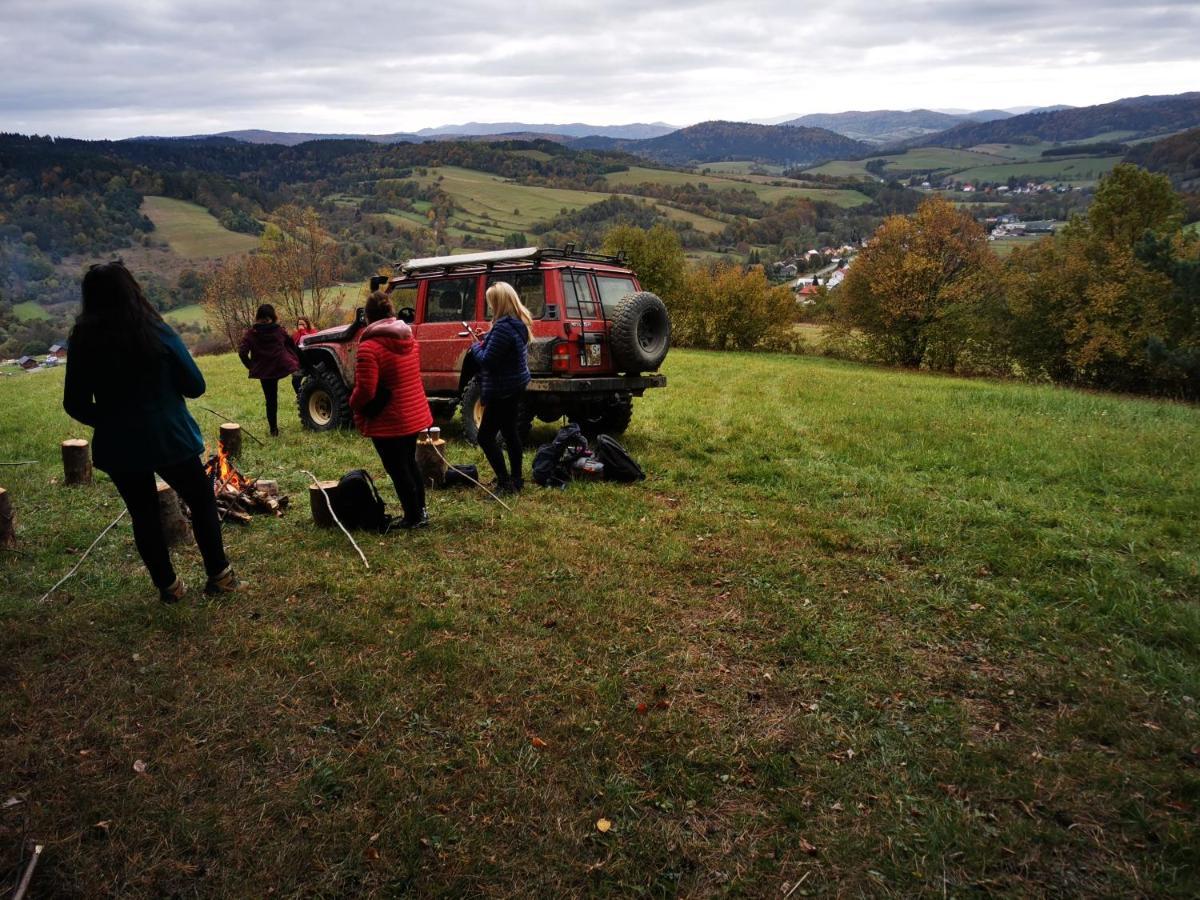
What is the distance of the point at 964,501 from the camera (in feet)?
19.6

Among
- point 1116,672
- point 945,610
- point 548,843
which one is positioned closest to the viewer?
point 548,843

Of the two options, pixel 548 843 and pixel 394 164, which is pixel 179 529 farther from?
pixel 394 164

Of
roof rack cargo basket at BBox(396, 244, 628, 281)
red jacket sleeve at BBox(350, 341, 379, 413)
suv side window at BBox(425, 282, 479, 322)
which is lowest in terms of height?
red jacket sleeve at BBox(350, 341, 379, 413)

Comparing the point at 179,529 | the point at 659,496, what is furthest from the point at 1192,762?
the point at 179,529

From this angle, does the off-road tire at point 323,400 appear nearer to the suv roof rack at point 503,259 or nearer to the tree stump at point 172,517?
the suv roof rack at point 503,259

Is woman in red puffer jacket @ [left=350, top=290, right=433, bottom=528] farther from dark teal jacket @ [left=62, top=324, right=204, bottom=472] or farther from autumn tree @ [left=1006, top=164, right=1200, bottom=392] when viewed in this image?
autumn tree @ [left=1006, top=164, right=1200, bottom=392]

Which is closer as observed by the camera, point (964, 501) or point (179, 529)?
point (179, 529)

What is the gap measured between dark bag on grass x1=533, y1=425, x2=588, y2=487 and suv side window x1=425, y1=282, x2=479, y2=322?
96.3 inches

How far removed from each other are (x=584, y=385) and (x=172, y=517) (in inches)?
163

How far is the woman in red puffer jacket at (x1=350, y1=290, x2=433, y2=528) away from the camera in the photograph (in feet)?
16.2

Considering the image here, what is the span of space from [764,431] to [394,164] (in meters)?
114

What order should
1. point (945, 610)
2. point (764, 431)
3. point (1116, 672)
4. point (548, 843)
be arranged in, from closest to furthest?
point (548, 843)
point (1116, 672)
point (945, 610)
point (764, 431)

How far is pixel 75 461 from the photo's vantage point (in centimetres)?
661

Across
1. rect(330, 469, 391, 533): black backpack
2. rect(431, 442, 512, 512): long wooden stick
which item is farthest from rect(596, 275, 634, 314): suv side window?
rect(330, 469, 391, 533): black backpack
